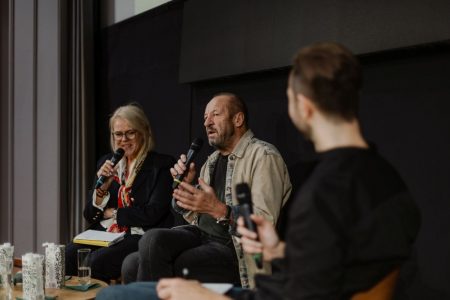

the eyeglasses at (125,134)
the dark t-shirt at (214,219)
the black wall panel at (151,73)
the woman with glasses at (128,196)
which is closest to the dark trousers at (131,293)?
the dark t-shirt at (214,219)

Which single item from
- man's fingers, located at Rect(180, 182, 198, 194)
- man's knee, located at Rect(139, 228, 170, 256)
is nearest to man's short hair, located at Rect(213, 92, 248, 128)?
man's fingers, located at Rect(180, 182, 198, 194)

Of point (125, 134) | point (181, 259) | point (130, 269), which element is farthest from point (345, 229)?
point (125, 134)

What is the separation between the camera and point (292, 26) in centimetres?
276

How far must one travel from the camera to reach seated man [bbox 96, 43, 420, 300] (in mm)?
1027

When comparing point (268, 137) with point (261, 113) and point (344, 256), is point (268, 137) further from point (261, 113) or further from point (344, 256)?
point (344, 256)

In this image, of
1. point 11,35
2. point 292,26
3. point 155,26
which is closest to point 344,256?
point 292,26

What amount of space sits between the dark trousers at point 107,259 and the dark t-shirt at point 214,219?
1.57ft

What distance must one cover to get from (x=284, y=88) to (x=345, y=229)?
2.01 meters

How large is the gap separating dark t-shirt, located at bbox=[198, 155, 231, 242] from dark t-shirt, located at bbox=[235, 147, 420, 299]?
139cm

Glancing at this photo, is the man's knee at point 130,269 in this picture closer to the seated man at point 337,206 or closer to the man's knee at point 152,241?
the man's knee at point 152,241

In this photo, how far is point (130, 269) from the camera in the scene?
2586 mm

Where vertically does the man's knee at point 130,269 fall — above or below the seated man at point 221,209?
below

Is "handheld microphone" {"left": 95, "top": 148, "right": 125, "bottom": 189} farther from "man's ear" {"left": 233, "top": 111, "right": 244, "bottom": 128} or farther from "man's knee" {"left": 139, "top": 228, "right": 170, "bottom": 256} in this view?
"man's ear" {"left": 233, "top": 111, "right": 244, "bottom": 128}

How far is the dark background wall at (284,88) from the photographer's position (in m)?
2.28
